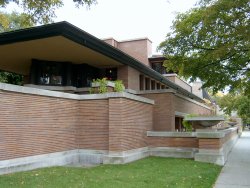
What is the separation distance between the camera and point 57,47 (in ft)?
46.3

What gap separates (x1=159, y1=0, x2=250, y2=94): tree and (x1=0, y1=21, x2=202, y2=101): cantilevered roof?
2.94 meters

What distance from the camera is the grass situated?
767 centimetres

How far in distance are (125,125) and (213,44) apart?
6707mm

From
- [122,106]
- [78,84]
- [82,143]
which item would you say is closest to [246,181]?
[122,106]

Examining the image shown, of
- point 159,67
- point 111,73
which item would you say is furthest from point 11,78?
point 159,67

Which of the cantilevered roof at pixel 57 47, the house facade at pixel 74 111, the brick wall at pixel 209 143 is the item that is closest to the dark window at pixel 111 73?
the house facade at pixel 74 111

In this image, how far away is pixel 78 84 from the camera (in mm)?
17500

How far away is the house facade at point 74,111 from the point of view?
9.87 metres

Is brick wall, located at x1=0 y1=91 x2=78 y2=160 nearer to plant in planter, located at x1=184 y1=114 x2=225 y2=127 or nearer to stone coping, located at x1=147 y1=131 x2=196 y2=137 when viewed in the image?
stone coping, located at x1=147 y1=131 x2=196 y2=137

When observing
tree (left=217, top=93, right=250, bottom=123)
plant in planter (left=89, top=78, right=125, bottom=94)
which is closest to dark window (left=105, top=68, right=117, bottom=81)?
plant in planter (left=89, top=78, right=125, bottom=94)

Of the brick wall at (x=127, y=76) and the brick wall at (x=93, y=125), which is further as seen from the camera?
the brick wall at (x=127, y=76)

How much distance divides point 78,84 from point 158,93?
454 cm

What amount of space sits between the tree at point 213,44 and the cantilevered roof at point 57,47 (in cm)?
294

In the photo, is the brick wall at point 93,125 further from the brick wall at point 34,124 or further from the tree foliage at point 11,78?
the tree foliage at point 11,78
